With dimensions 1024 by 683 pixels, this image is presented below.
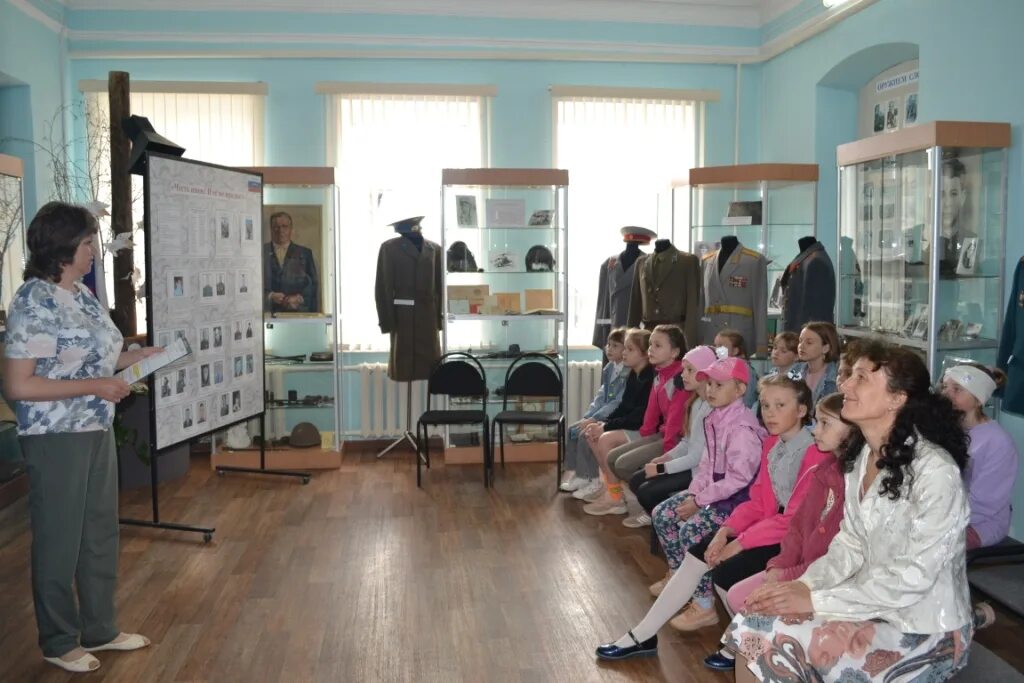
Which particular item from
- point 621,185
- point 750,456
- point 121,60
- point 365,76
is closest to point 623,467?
point 750,456

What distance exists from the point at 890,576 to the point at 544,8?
6132 mm

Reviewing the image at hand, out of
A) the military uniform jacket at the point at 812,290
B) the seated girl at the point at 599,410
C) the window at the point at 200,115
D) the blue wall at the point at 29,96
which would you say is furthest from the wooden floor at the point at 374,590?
the window at the point at 200,115

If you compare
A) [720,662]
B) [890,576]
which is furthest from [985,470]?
[890,576]

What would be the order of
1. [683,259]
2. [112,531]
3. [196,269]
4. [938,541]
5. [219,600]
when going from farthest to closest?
[683,259], [196,269], [219,600], [112,531], [938,541]

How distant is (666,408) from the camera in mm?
5211

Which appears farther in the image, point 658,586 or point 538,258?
point 538,258

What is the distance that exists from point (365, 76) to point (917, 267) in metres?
4.49

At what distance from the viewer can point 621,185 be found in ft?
25.4

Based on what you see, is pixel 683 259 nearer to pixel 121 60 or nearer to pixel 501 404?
pixel 501 404

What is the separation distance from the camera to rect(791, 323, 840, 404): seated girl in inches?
198

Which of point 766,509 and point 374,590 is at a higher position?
point 766,509


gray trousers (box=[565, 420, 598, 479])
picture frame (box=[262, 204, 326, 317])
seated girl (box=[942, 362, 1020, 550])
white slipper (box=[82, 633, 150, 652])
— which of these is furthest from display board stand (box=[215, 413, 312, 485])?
seated girl (box=[942, 362, 1020, 550])

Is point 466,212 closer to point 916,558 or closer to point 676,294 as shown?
point 676,294

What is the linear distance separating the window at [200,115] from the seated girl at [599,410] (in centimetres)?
332
